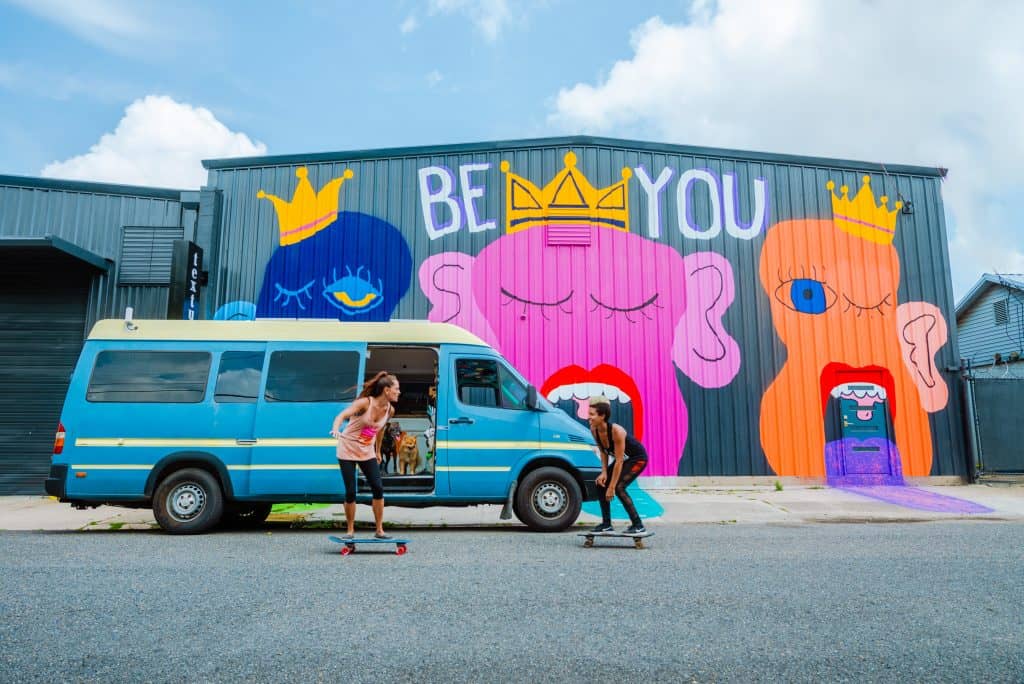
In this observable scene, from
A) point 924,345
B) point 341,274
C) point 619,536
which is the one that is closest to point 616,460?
point 619,536

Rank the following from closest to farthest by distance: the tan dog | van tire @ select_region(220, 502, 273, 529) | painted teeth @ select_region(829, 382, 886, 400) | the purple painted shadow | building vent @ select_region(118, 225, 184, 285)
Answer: van tire @ select_region(220, 502, 273, 529)
the tan dog
the purple painted shadow
building vent @ select_region(118, 225, 184, 285)
painted teeth @ select_region(829, 382, 886, 400)

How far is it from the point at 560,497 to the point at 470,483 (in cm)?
111

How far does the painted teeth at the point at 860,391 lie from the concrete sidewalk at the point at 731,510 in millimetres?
1930

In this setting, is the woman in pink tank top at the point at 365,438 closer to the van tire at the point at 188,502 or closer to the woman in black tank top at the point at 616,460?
the woman in black tank top at the point at 616,460

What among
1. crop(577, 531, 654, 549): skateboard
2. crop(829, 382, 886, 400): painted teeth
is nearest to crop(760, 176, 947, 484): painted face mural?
crop(829, 382, 886, 400): painted teeth

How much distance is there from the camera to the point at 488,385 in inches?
337

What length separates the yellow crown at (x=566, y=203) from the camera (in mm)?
14211

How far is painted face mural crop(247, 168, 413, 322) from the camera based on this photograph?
549 inches

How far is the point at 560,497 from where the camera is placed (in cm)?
816

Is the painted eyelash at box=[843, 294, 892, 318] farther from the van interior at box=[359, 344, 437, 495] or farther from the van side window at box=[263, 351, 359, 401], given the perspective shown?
the van side window at box=[263, 351, 359, 401]

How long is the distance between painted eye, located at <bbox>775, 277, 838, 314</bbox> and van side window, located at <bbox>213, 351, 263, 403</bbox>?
34.4 ft

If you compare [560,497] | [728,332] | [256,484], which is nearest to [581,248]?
[728,332]

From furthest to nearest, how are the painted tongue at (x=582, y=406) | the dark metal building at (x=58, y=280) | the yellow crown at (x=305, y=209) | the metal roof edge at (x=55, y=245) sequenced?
the yellow crown at (x=305, y=209) → the painted tongue at (x=582, y=406) → the dark metal building at (x=58, y=280) → the metal roof edge at (x=55, y=245)

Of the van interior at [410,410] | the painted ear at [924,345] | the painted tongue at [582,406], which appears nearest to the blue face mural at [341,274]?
the van interior at [410,410]
